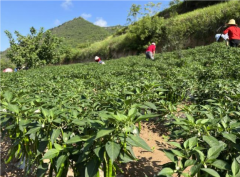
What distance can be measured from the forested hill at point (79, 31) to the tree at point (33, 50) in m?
60.8

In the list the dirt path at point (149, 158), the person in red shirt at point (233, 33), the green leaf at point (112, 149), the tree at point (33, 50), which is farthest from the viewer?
the tree at point (33, 50)

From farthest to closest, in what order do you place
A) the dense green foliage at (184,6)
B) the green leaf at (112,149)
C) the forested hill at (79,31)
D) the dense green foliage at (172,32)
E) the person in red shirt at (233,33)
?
the forested hill at (79,31), the dense green foliage at (184,6), the dense green foliage at (172,32), the person in red shirt at (233,33), the green leaf at (112,149)

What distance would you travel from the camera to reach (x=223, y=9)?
56.4 ft

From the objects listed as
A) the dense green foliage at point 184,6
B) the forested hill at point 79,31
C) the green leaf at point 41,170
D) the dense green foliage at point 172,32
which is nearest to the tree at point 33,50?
the dense green foliage at point 172,32

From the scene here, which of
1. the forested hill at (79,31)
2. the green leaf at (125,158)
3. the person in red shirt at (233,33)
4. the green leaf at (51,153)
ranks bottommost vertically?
the green leaf at (125,158)

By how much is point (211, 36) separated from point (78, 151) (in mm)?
19160

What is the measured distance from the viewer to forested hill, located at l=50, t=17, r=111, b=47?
286ft

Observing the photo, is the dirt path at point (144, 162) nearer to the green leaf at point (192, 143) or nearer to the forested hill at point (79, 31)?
the green leaf at point (192, 143)

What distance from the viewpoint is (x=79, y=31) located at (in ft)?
331

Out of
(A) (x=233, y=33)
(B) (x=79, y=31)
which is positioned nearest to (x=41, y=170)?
(A) (x=233, y=33)

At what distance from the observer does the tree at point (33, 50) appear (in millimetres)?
21641

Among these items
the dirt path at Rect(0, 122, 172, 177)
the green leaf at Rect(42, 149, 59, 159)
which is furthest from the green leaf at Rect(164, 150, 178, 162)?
the dirt path at Rect(0, 122, 172, 177)

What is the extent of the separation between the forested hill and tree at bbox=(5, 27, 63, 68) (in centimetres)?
6078

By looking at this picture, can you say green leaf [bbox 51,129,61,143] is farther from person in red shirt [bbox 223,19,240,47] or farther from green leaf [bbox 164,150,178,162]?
person in red shirt [bbox 223,19,240,47]
